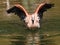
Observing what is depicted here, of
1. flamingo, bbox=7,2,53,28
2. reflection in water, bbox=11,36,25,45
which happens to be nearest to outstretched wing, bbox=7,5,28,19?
flamingo, bbox=7,2,53,28

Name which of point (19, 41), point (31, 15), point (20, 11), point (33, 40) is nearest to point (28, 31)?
point (31, 15)

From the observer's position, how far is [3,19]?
17.5m

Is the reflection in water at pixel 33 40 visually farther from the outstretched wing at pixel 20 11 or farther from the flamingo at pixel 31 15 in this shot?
the outstretched wing at pixel 20 11

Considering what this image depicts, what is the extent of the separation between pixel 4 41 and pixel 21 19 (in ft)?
12.5

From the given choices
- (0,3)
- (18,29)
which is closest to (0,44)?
(18,29)

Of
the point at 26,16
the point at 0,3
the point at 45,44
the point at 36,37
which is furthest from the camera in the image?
the point at 0,3

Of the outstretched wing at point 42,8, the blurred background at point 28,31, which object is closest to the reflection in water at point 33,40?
the blurred background at point 28,31

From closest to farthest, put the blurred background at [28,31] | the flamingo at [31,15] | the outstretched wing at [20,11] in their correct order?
the blurred background at [28,31] < the flamingo at [31,15] < the outstretched wing at [20,11]

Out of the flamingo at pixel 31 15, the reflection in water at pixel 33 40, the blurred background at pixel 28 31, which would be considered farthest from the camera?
the flamingo at pixel 31 15

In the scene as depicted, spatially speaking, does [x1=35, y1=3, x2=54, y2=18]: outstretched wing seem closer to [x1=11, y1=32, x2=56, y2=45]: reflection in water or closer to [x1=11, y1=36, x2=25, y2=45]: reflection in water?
[x1=11, y1=32, x2=56, y2=45]: reflection in water

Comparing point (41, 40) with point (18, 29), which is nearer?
point (41, 40)

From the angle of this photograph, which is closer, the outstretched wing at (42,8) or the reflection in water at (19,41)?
the reflection in water at (19,41)

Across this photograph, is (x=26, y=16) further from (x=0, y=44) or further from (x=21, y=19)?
(x=0, y=44)

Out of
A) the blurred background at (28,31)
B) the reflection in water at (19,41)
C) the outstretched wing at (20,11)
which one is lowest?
the blurred background at (28,31)
